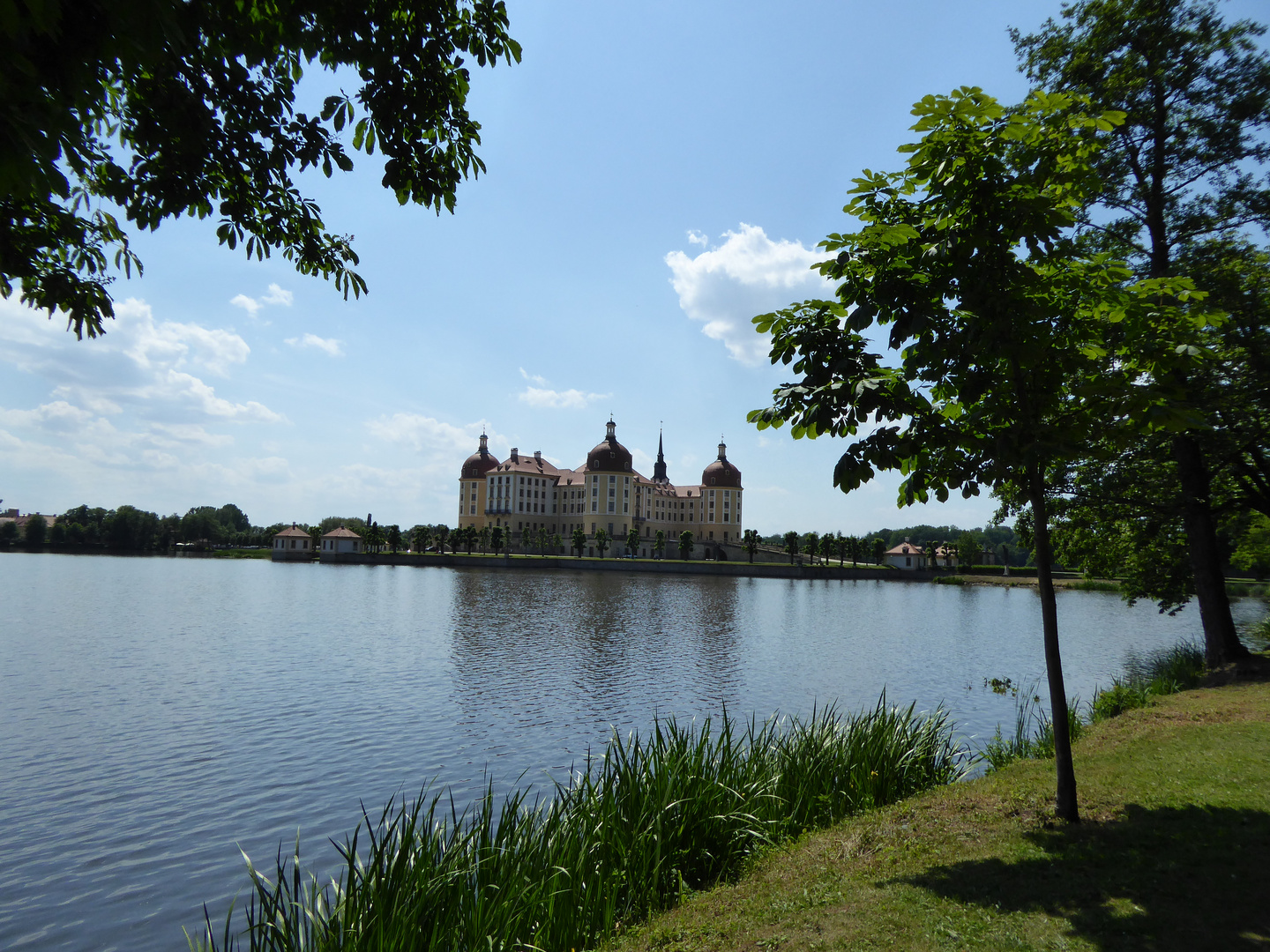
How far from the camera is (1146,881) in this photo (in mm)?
4930

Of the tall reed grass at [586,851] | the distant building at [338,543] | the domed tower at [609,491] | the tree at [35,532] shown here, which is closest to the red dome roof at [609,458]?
the domed tower at [609,491]

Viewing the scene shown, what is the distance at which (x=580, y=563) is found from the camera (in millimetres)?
94125

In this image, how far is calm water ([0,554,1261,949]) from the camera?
895cm

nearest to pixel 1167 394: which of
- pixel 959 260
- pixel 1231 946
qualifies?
pixel 959 260

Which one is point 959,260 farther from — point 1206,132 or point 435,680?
point 435,680

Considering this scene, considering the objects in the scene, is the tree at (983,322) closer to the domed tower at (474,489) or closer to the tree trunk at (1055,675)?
the tree trunk at (1055,675)

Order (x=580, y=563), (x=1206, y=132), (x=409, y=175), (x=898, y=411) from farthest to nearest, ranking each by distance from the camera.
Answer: (x=580, y=563) < (x=1206, y=132) < (x=898, y=411) < (x=409, y=175)

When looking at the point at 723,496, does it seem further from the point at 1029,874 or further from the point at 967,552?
the point at 1029,874

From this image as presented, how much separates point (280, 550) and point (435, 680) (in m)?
107

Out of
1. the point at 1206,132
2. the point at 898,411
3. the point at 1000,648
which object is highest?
the point at 1206,132

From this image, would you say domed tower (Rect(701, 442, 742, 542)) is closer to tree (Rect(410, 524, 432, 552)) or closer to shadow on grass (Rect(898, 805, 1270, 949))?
tree (Rect(410, 524, 432, 552))

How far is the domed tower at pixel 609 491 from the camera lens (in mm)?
114250

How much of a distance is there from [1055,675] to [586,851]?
436cm

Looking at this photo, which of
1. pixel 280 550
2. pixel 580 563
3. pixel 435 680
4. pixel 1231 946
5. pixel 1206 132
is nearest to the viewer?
pixel 1231 946
